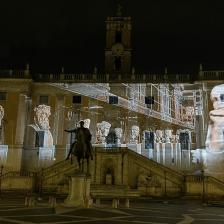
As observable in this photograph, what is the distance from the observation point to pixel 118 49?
46.1m

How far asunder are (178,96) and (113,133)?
26.2 ft

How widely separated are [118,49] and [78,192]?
31668mm

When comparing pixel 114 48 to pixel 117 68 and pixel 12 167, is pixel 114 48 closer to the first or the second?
pixel 117 68

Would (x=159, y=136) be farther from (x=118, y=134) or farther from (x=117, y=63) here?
(x=117, y=63)

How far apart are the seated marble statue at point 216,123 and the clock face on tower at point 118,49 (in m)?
13.6

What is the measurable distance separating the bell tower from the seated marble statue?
12.1m

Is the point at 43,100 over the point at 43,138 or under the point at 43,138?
over

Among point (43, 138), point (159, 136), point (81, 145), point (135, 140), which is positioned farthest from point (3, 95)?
point (81, 145)

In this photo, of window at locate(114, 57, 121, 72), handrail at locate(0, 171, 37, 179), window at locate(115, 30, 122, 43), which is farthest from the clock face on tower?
handrail at locate(0, 171, 37, 179)

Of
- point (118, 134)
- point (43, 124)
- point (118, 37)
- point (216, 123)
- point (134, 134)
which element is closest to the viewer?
point (216, 123)

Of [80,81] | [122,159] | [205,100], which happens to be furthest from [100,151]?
[205,100]

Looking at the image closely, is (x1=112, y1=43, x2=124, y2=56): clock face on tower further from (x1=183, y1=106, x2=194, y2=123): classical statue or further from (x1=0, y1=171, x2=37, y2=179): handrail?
(x1=0, y1=171, x2=37, y2=179): handrail

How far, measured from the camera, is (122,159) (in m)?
35.6

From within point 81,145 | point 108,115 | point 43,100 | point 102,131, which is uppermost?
point 43,100
